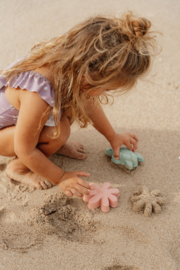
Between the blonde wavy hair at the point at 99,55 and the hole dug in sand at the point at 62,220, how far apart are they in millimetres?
612

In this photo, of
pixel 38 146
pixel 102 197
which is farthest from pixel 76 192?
pixel 38 146

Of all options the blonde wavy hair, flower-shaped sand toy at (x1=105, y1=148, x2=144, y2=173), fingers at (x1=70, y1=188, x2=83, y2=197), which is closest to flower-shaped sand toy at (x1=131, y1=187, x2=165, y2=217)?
flower-shaped sand toy at (x1=105, y1=148, x2=144, y2=173)

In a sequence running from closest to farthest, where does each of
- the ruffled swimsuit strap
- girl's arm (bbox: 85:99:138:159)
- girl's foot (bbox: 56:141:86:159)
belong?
the ruffled swimsuit strap → girl's arm (bbox: 85:99:138:159) → girl's foot (bbox: 56:141:86:159)

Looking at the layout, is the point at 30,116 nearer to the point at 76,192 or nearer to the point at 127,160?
the point at 76,192

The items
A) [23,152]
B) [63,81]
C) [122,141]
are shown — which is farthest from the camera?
[122,141]

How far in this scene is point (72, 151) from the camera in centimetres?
196

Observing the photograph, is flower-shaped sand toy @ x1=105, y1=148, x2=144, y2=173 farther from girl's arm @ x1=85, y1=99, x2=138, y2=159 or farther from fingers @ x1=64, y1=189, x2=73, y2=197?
fingers @ x1=64, y1=189, x2=73, y2=197

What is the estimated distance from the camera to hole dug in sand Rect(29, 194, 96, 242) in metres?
1.50

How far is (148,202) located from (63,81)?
88 cm

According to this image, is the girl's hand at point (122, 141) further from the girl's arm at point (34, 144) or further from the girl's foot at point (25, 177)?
the girl's foot at point (25, 177)

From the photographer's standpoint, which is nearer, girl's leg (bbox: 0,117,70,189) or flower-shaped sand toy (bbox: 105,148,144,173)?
girl's leg (bbox: 0,117,70,189)

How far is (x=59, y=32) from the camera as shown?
3.07 metres

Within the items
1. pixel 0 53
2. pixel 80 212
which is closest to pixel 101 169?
Answer: pixel 80 212

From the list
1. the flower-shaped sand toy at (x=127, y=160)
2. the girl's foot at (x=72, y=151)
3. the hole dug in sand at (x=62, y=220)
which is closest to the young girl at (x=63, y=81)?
the hole dug in sand at (x=62, y=220)
